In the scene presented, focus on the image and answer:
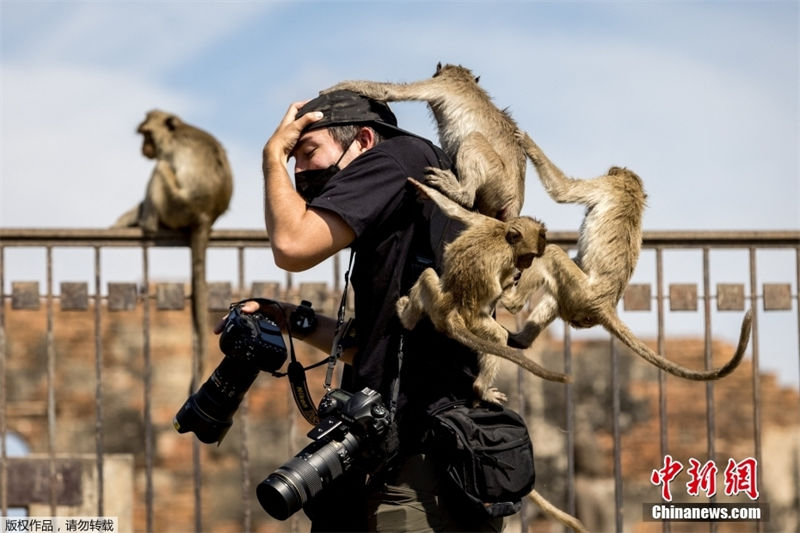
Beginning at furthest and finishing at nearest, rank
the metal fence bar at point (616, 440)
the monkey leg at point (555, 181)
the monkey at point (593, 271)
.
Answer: the metal fence bar at point (616, 440), the monkey leg at point (555, 181), the monkey at point (593, 271)

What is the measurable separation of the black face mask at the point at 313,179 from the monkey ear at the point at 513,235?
518 mm

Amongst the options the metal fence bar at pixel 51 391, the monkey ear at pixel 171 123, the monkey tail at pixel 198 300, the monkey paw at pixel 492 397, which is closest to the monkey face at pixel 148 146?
the monkey ear at pixel 171 123

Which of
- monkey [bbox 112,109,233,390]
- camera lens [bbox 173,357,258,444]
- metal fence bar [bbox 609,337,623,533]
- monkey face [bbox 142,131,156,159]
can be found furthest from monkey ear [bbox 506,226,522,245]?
monkey face [bbox 142,131,156,159]

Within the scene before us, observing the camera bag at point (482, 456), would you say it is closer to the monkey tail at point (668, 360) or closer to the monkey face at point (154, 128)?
the monkey tail at point (668, 360)

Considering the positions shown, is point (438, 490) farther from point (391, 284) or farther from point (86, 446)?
point (86, 446)

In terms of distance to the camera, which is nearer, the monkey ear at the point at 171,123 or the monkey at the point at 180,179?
the monkey at the point at 180,179

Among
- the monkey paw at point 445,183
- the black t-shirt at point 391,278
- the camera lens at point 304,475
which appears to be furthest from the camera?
the monkey paw at point 445,183

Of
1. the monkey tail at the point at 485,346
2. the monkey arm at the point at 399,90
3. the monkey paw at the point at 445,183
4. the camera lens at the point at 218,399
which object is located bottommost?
the camera lens at the point at 218,399

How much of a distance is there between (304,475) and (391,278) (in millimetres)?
568

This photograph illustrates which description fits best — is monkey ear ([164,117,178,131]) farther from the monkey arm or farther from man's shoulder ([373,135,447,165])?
man's shoulder ([373,135,447,165])

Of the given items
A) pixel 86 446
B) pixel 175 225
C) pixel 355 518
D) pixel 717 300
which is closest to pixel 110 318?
pixel 86 446

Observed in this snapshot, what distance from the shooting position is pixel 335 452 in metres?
2.89

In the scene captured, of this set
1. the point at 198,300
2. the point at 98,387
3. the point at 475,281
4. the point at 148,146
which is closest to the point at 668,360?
the point at 475,281

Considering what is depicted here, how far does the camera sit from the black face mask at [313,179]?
313 cm
